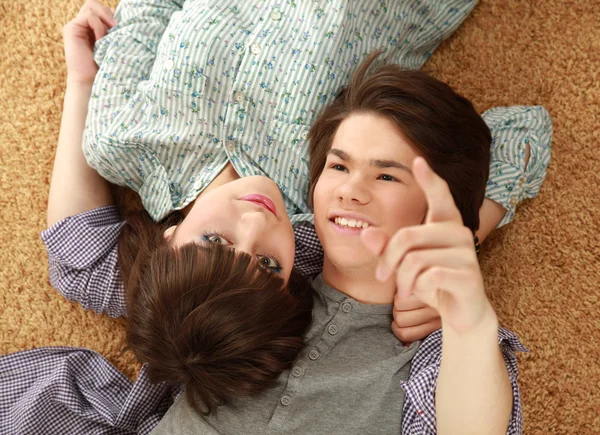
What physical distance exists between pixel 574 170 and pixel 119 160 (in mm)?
1020

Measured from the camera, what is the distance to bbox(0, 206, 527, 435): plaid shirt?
1.28 metres

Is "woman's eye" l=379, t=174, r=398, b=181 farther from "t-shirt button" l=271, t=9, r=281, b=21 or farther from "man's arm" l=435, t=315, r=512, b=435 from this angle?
"t-shirt button" l=271, t=9, r=281, b=21

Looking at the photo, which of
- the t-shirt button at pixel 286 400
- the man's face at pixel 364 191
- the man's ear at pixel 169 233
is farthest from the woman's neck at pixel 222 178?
the t-shirt button at pixel 286 400

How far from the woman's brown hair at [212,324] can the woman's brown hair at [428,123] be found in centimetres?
33

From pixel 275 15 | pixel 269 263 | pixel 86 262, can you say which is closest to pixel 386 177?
pixel 269 263

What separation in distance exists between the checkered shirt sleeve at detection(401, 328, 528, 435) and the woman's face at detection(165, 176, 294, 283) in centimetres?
29

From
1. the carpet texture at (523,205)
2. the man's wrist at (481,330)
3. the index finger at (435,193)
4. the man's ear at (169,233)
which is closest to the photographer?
the index finger at (435,193)

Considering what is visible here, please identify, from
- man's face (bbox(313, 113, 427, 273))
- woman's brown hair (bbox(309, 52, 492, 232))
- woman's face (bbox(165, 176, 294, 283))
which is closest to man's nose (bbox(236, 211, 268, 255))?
woman's face (bbox(165, 176, 294, 283))

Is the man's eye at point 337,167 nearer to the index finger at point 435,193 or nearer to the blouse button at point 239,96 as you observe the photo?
the blouse button at point 239,96

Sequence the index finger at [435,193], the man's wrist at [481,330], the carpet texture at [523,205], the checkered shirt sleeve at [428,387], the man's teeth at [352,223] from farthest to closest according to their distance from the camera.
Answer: the carpet texture at [523,205] → the man's teeth at [352,223] → the checkered shirt sleeve at [428,387] → the man's wrist at [481,330] → the index finger at [435,193]

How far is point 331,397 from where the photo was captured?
1.10 meters

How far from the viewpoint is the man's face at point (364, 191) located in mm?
1104

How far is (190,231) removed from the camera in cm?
113

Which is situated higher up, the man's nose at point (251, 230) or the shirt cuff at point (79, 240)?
the man's nose at point (251, 230)
